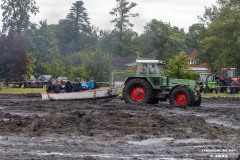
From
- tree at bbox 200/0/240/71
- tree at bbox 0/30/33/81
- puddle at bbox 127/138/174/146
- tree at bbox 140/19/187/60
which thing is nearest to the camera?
puddle at bbox 127/138/174/146

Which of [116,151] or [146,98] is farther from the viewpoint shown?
[146,98]

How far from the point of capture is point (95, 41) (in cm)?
12069

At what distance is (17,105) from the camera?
27406mm

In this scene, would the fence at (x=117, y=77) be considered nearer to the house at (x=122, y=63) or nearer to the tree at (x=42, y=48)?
the tree at (x=42, y=48)

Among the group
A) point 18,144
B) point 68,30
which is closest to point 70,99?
point 18,144

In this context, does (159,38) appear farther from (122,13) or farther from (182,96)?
(182,96)

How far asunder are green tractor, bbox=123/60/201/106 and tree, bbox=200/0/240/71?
3117 centimetres

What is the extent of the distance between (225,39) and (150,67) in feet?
116

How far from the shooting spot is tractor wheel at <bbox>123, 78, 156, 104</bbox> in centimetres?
2865

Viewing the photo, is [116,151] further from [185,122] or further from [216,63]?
[216,63]

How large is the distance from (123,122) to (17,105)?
1020 cm

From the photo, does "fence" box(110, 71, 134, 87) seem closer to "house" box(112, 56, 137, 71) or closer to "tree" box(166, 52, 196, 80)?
"tree" box(166, 52, 196, 80)

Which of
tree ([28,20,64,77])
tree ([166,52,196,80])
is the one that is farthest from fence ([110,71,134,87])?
tree ([28,20,64,77])

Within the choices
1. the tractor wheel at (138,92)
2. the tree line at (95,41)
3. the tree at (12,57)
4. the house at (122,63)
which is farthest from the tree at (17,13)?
the tractor wheel at (138,92)
